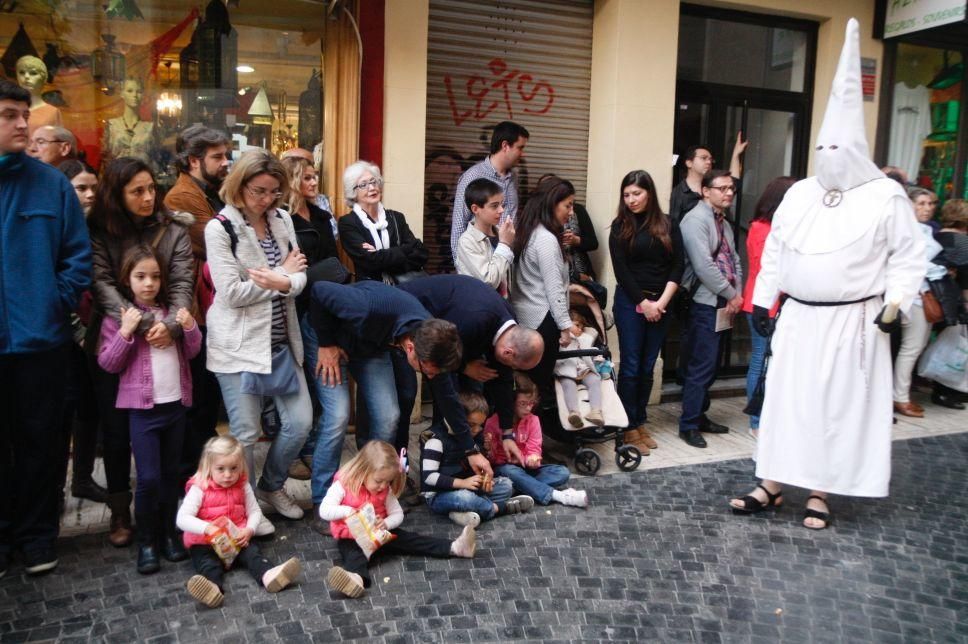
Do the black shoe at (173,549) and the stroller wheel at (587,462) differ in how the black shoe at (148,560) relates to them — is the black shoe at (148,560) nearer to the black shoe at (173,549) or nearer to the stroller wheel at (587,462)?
the black shoe at (173,549)

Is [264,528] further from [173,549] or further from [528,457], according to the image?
[528,457]

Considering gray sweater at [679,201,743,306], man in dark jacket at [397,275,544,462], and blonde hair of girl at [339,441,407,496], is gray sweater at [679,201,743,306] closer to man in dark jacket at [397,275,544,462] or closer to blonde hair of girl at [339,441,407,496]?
man in dark jacket at [397,275,544,462]

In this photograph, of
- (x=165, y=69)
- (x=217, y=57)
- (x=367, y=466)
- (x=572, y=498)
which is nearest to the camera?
(x=367, y=466)

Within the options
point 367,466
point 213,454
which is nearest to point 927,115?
point 367,466

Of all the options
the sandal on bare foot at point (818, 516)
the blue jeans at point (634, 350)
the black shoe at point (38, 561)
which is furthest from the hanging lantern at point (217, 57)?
the sandal on bare foot at point (818, 516)

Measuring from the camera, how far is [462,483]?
15.7 ft

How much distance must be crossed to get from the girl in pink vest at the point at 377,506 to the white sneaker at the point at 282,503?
458 millimetres

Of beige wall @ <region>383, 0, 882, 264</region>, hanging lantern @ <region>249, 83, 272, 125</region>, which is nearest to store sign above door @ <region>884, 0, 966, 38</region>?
beige wall @ <region>383, 0, 882, 264</region>

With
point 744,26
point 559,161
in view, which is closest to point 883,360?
point 559,161

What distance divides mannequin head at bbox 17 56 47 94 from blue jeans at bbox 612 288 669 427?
14.2 feet

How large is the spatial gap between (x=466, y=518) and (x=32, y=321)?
240 cm

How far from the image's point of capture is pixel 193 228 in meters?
4.77

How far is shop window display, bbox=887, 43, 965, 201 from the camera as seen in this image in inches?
351

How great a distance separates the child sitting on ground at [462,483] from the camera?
479cm
